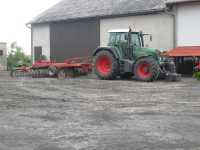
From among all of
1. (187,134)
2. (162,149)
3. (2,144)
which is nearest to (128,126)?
(187,134)

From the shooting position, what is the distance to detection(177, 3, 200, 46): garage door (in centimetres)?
2314

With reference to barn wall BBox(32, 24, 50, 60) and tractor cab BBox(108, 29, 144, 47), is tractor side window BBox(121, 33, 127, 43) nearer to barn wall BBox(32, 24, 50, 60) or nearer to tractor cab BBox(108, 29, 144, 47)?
tractor cab BBox(108, 29, 144, 47)

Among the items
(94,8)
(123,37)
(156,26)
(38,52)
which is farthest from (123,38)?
(38,52)

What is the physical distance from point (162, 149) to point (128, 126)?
192 centimetres

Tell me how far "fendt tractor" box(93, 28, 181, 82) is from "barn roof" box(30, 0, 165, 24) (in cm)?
409

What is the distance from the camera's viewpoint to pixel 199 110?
11.0 m

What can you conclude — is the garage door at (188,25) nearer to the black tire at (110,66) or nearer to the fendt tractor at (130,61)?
the fendt tractor at (130,61)

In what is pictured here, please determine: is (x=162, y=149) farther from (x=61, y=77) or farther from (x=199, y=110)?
(x=61, y=77)

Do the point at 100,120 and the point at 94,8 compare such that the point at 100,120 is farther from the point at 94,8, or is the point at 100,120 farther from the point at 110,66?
the point at 94,8

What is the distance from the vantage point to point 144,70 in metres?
20.0

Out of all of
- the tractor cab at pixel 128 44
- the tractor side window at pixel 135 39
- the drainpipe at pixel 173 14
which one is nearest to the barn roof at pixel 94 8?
the drainpipe at pixel 173 14

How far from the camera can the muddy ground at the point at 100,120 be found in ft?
24.7

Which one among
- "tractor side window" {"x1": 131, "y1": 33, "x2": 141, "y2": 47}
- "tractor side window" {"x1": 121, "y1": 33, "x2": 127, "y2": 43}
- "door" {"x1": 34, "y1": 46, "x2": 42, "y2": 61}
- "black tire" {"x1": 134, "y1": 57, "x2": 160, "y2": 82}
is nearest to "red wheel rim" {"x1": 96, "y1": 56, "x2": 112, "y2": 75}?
"tractor side window" {"x1": 121, "y1": 33, "x2": 127, "y2": 43}

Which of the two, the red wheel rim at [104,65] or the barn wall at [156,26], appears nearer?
the red wheel rim at [104,65]
